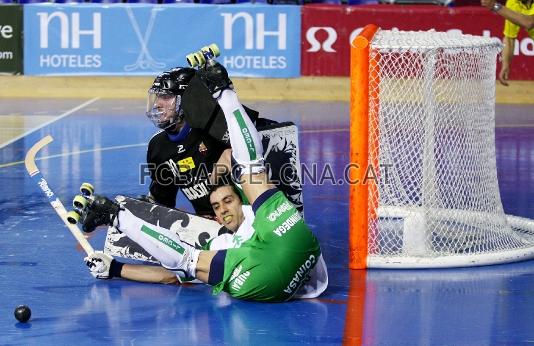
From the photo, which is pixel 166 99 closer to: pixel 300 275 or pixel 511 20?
pixel 300 275

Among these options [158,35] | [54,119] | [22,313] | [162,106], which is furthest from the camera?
[158,35]

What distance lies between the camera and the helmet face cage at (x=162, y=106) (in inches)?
347

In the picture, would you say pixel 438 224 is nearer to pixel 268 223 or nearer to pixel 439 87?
pixel 439 87

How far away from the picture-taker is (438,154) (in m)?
9.73

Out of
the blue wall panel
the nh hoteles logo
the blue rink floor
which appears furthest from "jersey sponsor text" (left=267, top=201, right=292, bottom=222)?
the nh hoteles logo

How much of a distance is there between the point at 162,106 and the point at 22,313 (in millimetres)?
2210

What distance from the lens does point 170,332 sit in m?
7.30

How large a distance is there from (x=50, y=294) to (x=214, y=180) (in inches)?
64.6

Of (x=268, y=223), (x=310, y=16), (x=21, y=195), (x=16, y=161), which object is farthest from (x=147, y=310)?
(x=310, y=16)

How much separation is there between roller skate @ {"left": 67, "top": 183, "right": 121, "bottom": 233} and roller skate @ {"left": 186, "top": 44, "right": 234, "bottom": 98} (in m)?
1.20

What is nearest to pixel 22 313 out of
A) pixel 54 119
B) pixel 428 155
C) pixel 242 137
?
pixel 242 137

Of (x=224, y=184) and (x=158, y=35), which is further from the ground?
(x=158, y=35)

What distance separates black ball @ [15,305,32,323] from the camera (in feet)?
24.3

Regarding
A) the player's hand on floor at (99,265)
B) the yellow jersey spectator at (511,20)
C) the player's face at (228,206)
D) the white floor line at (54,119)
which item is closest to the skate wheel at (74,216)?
the player's hand on floor at (99,265)
